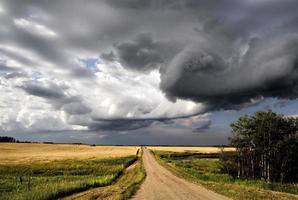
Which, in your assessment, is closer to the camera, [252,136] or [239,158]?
[252,136]

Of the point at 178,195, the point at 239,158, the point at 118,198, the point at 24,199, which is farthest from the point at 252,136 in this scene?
the point at 24,199

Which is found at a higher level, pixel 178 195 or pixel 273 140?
pixel 273 140

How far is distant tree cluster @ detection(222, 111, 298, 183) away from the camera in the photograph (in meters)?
51.5

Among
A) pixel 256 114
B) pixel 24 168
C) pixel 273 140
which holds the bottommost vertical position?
pixel 24 168

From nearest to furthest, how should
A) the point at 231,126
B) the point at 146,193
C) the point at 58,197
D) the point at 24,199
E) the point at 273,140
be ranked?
the point at 24,199
the point at 58,197
the point at 146,193
the point at 273,140
the point at 231,126

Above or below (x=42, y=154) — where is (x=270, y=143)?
above

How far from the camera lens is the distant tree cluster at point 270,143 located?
51531 mm

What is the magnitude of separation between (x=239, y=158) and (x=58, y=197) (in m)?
43.7

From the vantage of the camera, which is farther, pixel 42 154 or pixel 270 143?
pixel 42 154

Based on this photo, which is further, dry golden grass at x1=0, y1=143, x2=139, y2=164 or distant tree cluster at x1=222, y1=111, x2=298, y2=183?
dry golden grass at x1=0, y1=143, x2=139, y2=164

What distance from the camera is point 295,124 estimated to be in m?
54.1

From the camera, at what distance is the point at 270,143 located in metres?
52.2

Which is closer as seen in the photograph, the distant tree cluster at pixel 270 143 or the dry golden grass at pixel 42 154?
the distant tree cluster at pixel 270 143

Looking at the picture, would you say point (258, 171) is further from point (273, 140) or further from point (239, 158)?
point (273, 140)
